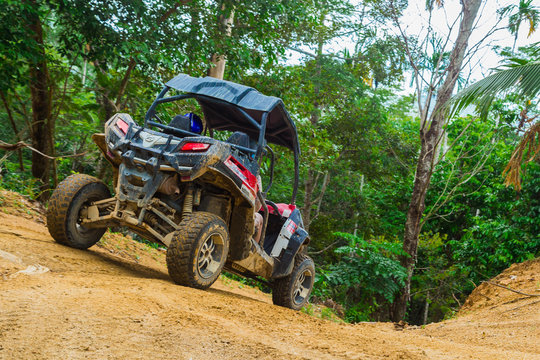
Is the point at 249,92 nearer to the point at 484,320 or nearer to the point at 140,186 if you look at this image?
the point at 140,186

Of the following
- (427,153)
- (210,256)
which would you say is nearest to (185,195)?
(210,256)

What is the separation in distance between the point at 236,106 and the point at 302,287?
3.15m

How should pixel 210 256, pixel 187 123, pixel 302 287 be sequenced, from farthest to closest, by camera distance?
pixel 302 287 < pixel 187 123 < pixel 210 256

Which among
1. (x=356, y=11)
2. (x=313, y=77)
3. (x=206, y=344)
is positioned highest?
(x=356, y=11)

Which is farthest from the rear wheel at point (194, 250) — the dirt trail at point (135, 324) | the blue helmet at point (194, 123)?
the blue helmet at point (194, 123)

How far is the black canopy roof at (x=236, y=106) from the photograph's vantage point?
6180 mm

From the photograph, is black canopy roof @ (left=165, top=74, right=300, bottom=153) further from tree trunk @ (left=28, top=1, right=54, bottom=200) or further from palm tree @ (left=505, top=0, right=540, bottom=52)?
palm tree @ (left=505, top=0, right=540, bottom=52)

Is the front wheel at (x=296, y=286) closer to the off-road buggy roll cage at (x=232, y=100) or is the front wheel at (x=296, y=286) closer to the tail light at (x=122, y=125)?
the off-road buggy roll cage at (x=232, y=100)

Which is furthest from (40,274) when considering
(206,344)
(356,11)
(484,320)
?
(356,11)

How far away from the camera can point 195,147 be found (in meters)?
5.26

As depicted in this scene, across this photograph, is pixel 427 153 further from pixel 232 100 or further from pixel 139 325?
pixel 139 325

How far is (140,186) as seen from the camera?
5484mm

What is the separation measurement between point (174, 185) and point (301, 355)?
2703 mm

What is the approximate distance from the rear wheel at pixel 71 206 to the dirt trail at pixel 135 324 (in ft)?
0.56
